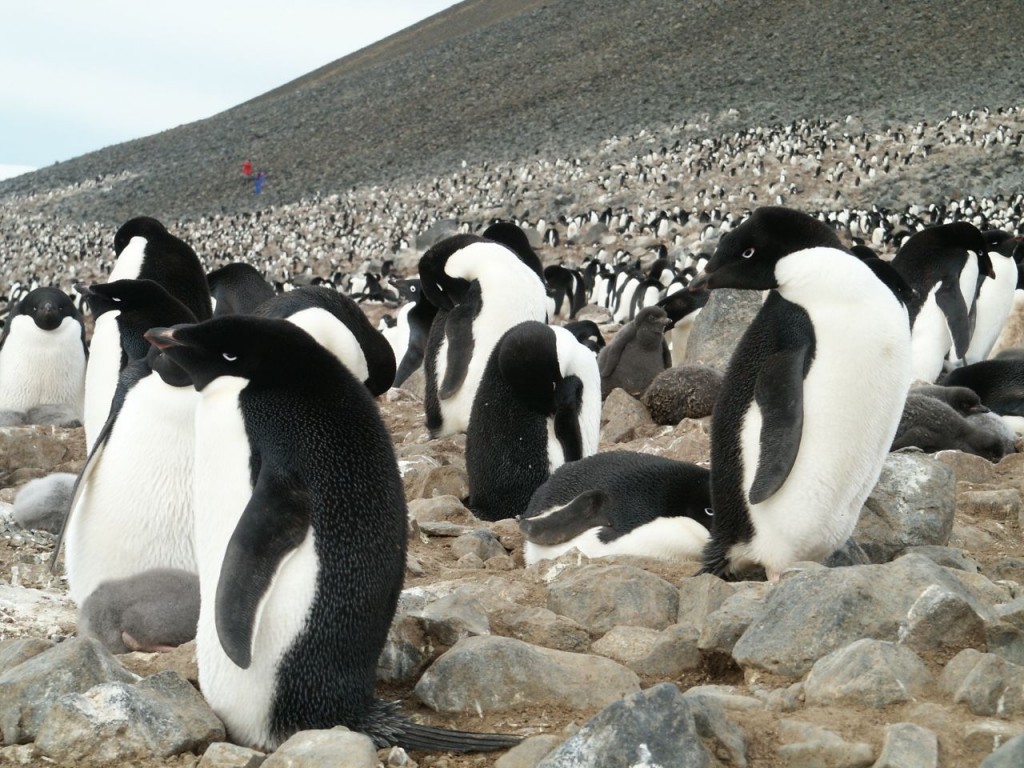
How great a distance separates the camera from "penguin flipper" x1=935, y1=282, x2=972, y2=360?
407 inches

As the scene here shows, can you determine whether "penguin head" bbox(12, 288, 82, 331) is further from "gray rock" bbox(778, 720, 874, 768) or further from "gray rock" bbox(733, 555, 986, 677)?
"gray rock" bbox(778, 720, 874, 768)

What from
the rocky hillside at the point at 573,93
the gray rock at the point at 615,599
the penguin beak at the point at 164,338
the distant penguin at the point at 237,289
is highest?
the rocky hillside at the point at 573,93

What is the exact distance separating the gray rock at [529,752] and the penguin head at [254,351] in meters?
1.10

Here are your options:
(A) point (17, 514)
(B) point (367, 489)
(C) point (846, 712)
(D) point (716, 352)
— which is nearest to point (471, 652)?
(B) point (367, 489)

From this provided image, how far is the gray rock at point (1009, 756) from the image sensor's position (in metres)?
2.26

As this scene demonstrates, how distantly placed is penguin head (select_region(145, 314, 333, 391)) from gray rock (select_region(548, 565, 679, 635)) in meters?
1.18

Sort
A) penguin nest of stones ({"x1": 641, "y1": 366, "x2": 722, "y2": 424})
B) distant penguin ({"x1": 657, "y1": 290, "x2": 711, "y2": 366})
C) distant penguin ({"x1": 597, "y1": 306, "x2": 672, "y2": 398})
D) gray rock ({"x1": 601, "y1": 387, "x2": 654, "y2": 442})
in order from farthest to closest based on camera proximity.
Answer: distant penguin ({"x1": 657, "y1": 290, "x2": 711, "y2": 366})
distant penguin ({"x1": 597, "y1": 306, "x2": 672, "y2": 398})
gray rock ({"x1": 601, "y1": 387, "x2": 654, "y2": 442})
penguin nest of stones ({"x1": 641, "y1": 366, "x2": 722, "y2": 424})

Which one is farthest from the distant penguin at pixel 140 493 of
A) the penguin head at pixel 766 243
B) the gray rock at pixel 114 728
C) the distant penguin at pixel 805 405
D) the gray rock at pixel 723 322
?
the gray rock at pixel 723 322

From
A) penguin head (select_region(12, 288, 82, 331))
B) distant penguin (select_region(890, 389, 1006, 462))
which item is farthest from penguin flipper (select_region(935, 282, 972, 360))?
penguin head (select_region(12, 288, 82, 331))

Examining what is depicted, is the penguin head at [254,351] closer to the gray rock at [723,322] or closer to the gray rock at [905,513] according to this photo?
the gray rock at [905,513]

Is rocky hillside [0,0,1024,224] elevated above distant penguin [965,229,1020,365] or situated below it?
above

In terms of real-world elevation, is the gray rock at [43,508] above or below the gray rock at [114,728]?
above

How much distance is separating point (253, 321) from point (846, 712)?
1787 mm

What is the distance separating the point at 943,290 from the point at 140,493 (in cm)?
773
